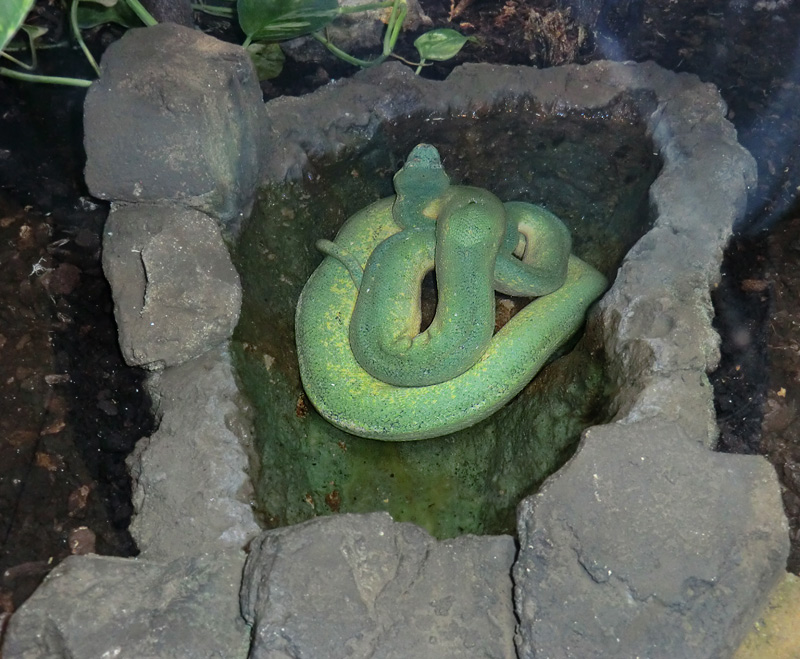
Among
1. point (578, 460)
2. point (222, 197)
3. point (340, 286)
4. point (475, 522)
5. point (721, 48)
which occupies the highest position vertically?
point (721, 48)

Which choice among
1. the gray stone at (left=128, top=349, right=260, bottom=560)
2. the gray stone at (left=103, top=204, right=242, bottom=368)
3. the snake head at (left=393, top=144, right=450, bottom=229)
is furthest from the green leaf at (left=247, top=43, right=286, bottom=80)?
the gray stone at (left=128, top=349, right=260, bottom=560)

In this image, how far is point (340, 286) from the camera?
3.22m

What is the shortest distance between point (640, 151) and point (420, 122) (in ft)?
3.82

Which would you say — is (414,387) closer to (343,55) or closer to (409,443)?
(409,443)

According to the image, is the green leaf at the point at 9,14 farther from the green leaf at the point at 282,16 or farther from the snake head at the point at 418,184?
the snake head at the point at 418,184

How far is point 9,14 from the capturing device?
5.75 ft

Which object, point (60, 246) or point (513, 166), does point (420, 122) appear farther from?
point (60, 246)

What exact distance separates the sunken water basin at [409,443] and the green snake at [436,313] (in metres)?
0.18

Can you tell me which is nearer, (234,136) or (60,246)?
(234,136)

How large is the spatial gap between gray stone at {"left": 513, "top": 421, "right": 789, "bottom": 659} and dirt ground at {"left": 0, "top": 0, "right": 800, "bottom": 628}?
0.88 metres

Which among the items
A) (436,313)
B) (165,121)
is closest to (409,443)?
(436,313)

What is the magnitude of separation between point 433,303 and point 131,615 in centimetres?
216

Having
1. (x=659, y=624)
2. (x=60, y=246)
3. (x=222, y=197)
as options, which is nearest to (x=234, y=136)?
(x=222, y=197)

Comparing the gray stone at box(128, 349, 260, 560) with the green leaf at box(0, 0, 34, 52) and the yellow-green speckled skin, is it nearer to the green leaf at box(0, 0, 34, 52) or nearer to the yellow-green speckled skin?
the yellow-green speckled skin
